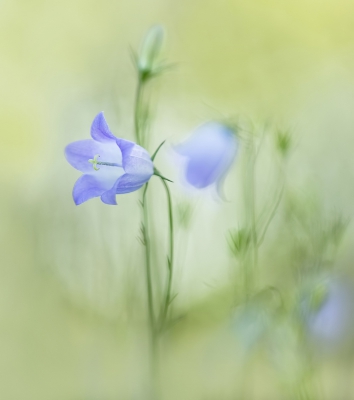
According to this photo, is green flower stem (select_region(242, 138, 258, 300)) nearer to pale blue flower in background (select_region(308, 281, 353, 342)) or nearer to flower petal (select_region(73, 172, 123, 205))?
pale blue flower in background (select_region(308, 281, 353, 342))

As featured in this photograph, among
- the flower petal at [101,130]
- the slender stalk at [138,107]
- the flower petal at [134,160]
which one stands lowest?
the flower petal at [134,160]

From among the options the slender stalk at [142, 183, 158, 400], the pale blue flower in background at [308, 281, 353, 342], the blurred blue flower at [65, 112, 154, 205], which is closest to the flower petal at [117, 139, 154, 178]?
the blurred blue flower at [65, 112, 154, 205]

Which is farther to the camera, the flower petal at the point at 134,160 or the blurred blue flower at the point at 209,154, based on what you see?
the blurred blue flower at the point at 209,154

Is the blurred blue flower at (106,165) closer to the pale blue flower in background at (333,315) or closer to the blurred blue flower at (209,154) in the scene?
the blurred blue flower at (209,154)

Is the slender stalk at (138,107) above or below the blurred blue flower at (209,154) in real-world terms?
above

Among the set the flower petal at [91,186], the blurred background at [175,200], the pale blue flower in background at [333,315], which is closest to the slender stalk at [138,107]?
the blurred background at [175,200]

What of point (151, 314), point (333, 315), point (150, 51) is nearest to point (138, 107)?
point (150, 51)

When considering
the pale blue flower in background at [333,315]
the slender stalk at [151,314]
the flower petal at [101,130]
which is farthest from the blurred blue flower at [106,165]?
the pale blue flower in background at [333,315]
